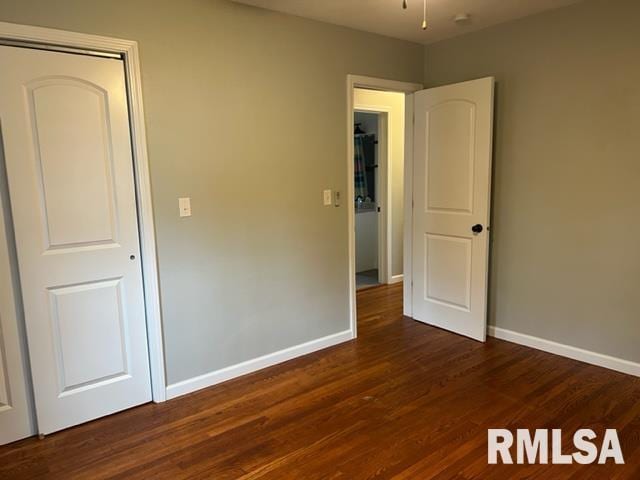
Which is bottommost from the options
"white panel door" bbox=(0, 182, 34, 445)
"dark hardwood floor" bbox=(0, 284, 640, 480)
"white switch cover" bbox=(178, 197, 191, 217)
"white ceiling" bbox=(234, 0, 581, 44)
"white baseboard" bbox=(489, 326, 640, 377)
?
"dark hardwood floor" bbox=(0, 284, 640, 480)

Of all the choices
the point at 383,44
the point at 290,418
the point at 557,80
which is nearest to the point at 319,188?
the point at 383,44

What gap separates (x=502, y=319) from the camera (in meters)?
3.59

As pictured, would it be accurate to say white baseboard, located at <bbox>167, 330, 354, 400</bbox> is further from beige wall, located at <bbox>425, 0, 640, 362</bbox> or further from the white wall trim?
beige wall, located at <bbox>425, 0, 640, 362</bbox>

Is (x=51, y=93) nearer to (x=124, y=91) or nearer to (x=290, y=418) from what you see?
(x=124, y=91)

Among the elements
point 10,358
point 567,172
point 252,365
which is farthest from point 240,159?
point 567,172

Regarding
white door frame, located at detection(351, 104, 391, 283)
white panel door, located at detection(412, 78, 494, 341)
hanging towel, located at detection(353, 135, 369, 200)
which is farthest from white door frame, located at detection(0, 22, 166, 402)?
hanging towel, located at detection(353, 135, 369, 200)

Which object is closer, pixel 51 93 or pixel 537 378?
pixel 51 93

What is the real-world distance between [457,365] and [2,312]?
2.77 metres

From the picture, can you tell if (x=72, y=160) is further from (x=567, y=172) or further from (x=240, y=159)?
(x=567, y=172)

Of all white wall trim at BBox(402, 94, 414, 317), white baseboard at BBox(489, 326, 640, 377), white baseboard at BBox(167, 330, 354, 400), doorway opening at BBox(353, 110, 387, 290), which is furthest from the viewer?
doorway opening at BBox(353, 110, 387, 290)

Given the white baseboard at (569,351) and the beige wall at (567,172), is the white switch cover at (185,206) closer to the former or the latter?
the beige wall at (567,172)

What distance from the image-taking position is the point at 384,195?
5.30 meters

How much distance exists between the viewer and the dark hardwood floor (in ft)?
6.85

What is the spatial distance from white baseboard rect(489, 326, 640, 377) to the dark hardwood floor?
0.07 m
